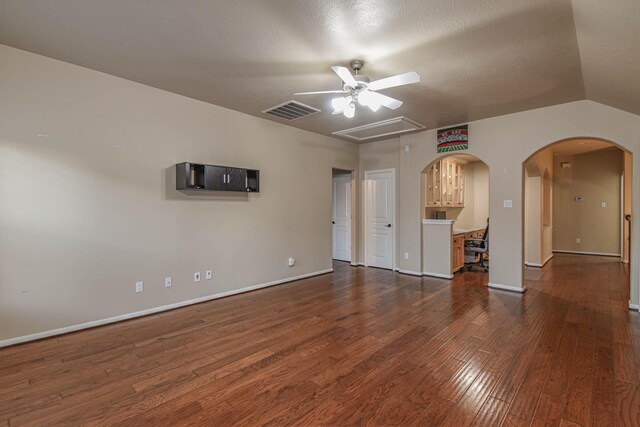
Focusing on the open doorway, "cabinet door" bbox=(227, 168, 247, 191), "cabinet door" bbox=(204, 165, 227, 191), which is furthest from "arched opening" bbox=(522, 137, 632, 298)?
"cabinet door" bbox=(204, 165, 227, 191)

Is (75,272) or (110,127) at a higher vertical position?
(110,127)

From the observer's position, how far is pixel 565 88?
12.1 feet

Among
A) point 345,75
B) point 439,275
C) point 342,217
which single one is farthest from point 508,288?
point 345,75

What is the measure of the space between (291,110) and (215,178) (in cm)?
147

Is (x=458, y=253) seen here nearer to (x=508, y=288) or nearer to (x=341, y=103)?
(x=508, y=288)

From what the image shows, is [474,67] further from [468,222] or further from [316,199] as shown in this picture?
[468,222]

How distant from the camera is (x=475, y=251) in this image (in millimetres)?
6391

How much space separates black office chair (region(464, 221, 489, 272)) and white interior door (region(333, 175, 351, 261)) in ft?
8.47

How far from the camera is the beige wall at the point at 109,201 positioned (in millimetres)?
2943

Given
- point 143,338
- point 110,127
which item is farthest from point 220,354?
point 110,127

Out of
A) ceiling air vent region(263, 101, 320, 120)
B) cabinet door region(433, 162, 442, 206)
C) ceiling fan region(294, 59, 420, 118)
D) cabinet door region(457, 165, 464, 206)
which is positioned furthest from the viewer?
cabinet door region(457, 165, 464, 206)

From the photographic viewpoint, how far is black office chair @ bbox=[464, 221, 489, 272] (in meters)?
6.32

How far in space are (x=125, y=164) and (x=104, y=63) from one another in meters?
1.06

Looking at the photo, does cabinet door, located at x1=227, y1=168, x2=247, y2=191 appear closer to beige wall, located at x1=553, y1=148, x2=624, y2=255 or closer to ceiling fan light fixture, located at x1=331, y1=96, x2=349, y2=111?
ceiling fan light fixture, located at x1=331, y1=96, x2=349, y2=111
